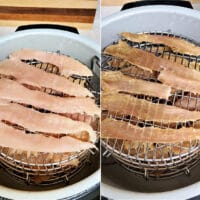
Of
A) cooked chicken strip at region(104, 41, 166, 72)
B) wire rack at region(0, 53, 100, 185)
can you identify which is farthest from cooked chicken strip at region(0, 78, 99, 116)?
A: cooked chicken strip at region(104, 41, 166, 72)

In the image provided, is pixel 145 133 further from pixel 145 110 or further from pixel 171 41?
pixel 171 41

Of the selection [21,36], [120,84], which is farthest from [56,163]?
[21,36]

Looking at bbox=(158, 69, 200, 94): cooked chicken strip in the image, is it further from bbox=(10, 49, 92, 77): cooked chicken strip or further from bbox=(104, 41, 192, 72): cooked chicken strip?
bbox=(10, 49, 92, 77): cooked chicken strip

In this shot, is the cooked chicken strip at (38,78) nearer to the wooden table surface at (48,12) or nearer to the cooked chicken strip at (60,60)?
the cooked chicken strip at (60,60)

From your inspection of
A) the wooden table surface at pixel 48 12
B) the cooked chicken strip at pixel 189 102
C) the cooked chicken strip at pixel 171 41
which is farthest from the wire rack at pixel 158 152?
the wooden table surface at pixel 48 12

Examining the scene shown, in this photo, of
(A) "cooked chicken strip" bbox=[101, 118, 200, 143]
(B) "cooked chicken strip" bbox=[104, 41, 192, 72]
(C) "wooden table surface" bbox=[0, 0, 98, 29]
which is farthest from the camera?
(C) "wooden table surface" bbox=[0, 0, 98, 29]

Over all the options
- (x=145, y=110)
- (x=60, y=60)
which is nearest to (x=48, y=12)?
(x=60, y=60)
